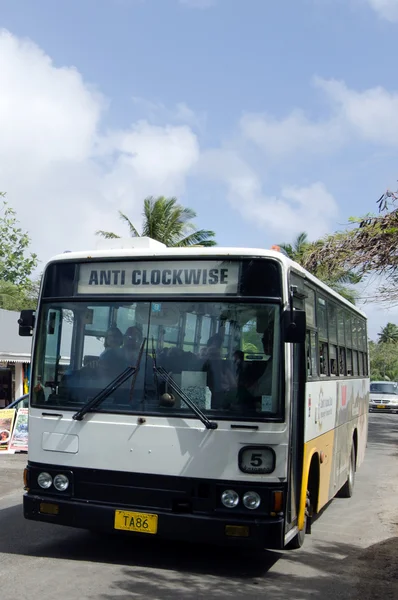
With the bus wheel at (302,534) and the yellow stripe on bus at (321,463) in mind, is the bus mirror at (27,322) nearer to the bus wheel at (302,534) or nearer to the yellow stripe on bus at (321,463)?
the yellow stripe on bus at (321,463)

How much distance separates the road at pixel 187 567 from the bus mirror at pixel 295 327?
2.14 metres

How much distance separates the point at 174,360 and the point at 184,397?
0.36 metres

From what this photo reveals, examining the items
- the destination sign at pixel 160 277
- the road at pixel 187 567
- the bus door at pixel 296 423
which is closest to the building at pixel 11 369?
the road at pixel 187 567

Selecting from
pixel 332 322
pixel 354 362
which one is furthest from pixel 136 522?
pixel 354 362

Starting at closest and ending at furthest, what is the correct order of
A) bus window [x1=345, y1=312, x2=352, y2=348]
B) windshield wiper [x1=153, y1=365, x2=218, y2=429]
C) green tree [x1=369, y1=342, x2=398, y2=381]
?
windshield wiper [x1=153, y1=365, x2=218, y2=429], bus window [x1=345, y1=312, x2=352, y2=348], green tree [x1=369, y1=342, x2=398, y2=381]

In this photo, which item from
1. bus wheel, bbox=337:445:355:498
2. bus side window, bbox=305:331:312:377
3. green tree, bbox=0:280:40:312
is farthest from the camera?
green tree, bbox=0:280:40:312

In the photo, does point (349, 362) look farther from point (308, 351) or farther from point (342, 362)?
point (308, 351)

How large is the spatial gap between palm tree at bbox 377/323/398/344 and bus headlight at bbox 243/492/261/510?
89.0 meters

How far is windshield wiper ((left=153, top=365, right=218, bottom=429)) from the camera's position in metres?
6.51

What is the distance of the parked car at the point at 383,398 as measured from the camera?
1553 inches

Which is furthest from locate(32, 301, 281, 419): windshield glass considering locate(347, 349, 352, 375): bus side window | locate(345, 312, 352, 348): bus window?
locate(347, 349, 352, 375): bus side window

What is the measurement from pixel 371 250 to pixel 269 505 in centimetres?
901

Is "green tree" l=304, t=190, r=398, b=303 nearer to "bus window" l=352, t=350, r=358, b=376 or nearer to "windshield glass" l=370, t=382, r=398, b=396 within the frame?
"bus window" l=352, t=350, r=358, b=376

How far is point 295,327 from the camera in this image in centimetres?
647
